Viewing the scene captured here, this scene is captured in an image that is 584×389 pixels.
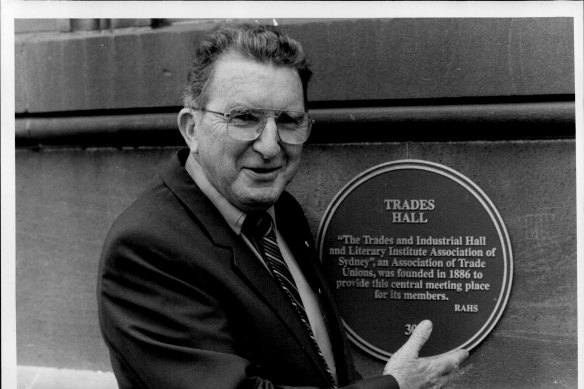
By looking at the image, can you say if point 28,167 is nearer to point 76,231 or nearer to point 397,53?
point 76,231

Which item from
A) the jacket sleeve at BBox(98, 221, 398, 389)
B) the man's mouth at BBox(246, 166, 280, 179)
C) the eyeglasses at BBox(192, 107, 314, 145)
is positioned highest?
the eyeglasses at BBox(192, 107, 314, 145)

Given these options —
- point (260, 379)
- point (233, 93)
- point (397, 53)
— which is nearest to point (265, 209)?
point (233, 93)

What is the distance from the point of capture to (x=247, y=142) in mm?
2650

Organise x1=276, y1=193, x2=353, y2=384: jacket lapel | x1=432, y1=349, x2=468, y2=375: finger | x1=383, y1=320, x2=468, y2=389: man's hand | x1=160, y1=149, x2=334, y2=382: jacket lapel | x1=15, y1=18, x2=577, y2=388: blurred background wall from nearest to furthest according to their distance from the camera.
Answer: x1=160, y1=149, x2=334, y2=382: jacket lapel, x1=383, y1=320, x2=468, y2=389: man's hand, x1=432, y1=349, x2=468, y2=375: finger, x1=276, y1=193, x2=353, y2=384: jacket lapel, x1=15, y1=18, x2=577, y2=388: blurred background wall

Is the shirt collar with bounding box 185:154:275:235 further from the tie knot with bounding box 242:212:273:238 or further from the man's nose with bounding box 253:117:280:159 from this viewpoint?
the man's nose with bounding box 253:117:280:159

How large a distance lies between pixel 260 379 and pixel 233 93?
1.06 meters

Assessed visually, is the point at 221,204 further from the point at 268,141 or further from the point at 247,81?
the point at 247,81

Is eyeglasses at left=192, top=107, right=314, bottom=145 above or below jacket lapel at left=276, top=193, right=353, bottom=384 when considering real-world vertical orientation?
above

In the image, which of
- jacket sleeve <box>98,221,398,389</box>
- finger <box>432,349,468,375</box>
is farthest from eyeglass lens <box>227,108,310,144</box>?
finger <box>432,349,468,375</box>

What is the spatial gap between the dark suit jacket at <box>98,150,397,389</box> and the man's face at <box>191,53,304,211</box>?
139mm

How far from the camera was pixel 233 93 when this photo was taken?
2.62 meters

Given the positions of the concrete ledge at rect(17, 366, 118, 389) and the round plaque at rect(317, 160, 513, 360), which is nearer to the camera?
the round plaque at rect(317, 160, 513, 360)

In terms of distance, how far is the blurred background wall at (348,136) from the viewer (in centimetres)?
331

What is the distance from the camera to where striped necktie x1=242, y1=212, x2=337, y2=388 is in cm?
267
